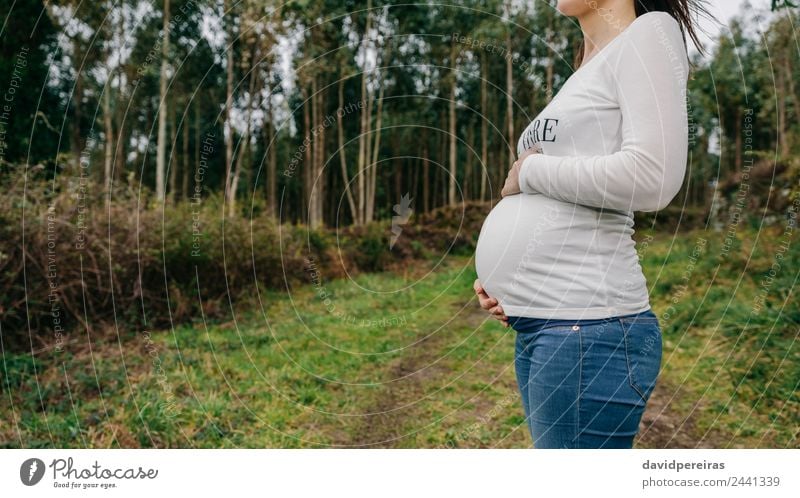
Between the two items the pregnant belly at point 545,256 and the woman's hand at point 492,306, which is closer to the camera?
the pregnant belly at point 545,256

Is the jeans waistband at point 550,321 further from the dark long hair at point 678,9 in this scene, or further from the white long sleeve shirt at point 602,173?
the dark long hair at point 678,9

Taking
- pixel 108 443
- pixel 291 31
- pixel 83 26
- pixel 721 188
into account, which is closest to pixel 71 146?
pixel 83 26

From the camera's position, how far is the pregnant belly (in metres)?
1.18

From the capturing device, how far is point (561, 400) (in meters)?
1.18

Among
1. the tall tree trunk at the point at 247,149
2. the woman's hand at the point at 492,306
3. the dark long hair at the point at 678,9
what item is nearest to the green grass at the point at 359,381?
the tall tree trunk at the point at 247,149

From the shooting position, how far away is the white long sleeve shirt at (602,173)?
1.10 m

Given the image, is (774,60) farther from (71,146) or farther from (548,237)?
(71,146)

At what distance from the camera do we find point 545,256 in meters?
1.23

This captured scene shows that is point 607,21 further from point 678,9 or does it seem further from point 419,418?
point 419,418

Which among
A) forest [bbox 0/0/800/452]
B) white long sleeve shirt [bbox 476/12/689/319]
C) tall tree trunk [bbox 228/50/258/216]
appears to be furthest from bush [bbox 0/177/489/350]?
white long sleeve shirt [bbox 476/12/689/319]

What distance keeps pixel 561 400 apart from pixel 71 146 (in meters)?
15.8

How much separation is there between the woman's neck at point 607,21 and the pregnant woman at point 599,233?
113 millimetres

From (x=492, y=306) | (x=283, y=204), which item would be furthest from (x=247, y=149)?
(x=492, y=306)

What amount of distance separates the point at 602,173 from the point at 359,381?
3319mm
